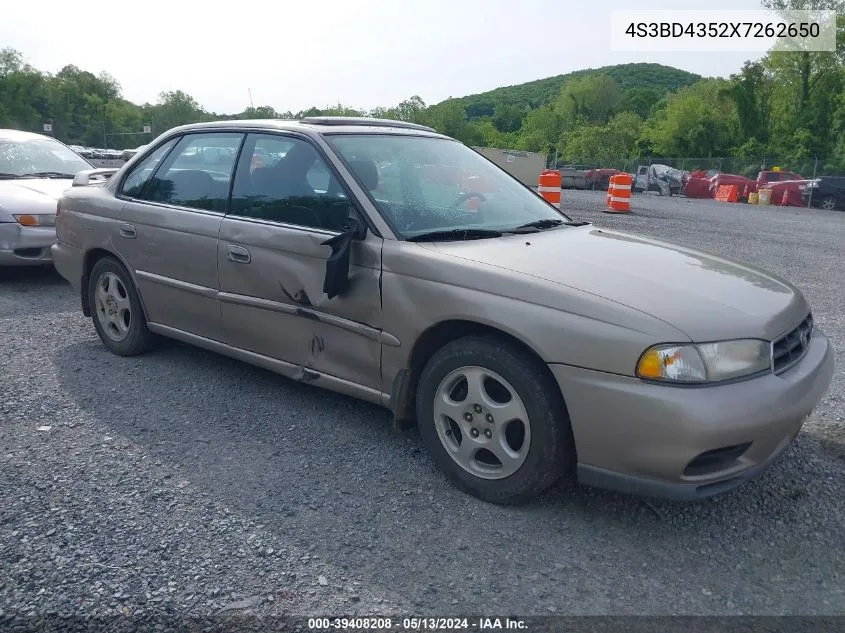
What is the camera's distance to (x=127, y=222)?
15.5ft

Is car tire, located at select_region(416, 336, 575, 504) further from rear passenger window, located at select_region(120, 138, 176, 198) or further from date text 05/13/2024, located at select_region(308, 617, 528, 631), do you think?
rear passenger window, located at select_region(120, 138, 176, 198)

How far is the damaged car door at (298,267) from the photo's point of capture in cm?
347

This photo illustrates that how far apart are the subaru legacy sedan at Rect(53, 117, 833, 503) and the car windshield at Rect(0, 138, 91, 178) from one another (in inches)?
163

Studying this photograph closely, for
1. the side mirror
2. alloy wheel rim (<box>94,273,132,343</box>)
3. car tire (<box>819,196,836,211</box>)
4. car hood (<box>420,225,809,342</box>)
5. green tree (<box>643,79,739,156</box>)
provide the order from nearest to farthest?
car hood (<box>420,225,809,342</box>) < the side mirror < alloy wheel rim (<box>94,273,132,343</box>) < car tire (<box>819,196,836,211</box>) < green tree (<box>643,79,739,156</box>)

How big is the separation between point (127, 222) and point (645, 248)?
10.8ft

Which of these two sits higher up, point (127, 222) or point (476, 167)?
point (476, 167)

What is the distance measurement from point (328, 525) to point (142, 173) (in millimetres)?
3058

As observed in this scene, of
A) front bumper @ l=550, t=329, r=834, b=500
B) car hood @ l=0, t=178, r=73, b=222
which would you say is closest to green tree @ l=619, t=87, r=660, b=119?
car hood @ l=0, t=178, r=73, b=222

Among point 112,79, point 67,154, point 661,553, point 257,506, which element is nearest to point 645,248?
point 661,553

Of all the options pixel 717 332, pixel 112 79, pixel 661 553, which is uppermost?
pixel 112 79

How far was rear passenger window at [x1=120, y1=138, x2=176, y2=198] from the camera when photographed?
4.79m

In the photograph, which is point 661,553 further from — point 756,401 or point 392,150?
point 392,150

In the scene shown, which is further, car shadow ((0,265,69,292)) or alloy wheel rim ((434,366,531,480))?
car shadow ((0,265,69,292))

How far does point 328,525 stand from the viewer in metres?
2.94
